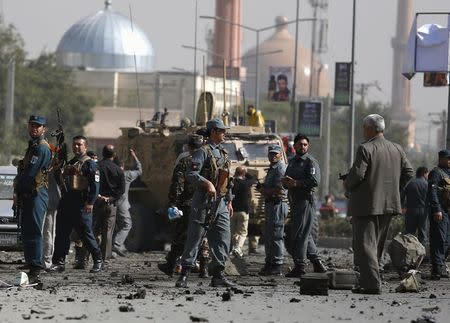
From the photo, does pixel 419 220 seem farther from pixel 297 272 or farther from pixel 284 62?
pixel 284 62

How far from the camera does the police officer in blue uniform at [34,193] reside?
19.0 metres

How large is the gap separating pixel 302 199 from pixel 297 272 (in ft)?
2.94

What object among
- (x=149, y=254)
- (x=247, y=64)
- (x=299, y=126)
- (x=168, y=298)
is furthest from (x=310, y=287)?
(x=247, y=64)

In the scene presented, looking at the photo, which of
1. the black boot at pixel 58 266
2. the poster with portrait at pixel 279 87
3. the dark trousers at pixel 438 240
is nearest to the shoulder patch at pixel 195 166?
the black boot at pixel 58 266

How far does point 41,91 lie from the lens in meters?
101

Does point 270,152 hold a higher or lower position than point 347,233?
higher

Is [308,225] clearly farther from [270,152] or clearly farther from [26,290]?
[26,290]

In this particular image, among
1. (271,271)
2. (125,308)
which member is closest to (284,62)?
(271,271)

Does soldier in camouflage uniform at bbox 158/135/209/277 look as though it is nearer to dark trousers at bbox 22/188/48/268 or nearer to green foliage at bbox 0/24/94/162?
dark trousers at bbox 22/188/48/268

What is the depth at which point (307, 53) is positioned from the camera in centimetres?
19000

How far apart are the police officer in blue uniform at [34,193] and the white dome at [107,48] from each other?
125m

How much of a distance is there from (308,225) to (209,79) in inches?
3626

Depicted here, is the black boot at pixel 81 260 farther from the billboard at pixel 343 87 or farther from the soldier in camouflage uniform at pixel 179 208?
the billboard at pixel 343 87

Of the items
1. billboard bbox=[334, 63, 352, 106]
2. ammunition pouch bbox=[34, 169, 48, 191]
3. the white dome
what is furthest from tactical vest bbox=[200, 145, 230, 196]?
the white dome
